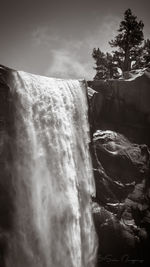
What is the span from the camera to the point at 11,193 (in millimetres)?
13477

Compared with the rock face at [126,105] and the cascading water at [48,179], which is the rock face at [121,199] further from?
the rock face at [126,105]

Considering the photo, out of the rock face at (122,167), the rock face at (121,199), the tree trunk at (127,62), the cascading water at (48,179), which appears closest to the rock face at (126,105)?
the rock face at (122,167)

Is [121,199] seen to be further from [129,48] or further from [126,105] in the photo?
[129,48]

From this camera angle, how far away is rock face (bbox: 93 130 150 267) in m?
15.2

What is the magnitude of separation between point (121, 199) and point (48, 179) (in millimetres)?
5693

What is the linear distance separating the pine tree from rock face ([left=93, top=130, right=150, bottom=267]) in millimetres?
15726

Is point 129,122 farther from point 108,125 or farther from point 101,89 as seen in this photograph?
point 101,89

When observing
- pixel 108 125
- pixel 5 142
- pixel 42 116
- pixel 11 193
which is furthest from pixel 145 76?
pixel 11 193

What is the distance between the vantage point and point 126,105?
60.2ft

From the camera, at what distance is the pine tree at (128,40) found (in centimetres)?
2938

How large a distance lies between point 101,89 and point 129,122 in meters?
3.60

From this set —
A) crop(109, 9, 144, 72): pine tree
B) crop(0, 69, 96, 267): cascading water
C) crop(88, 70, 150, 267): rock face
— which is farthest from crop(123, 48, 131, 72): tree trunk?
crop(0, 69, 96, 267): cascading water

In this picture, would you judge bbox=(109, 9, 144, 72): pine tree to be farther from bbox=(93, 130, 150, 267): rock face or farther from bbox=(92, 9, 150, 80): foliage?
bbox=(93, 130, 150, 267): rock face

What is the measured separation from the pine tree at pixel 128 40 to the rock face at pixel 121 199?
1573 cm
